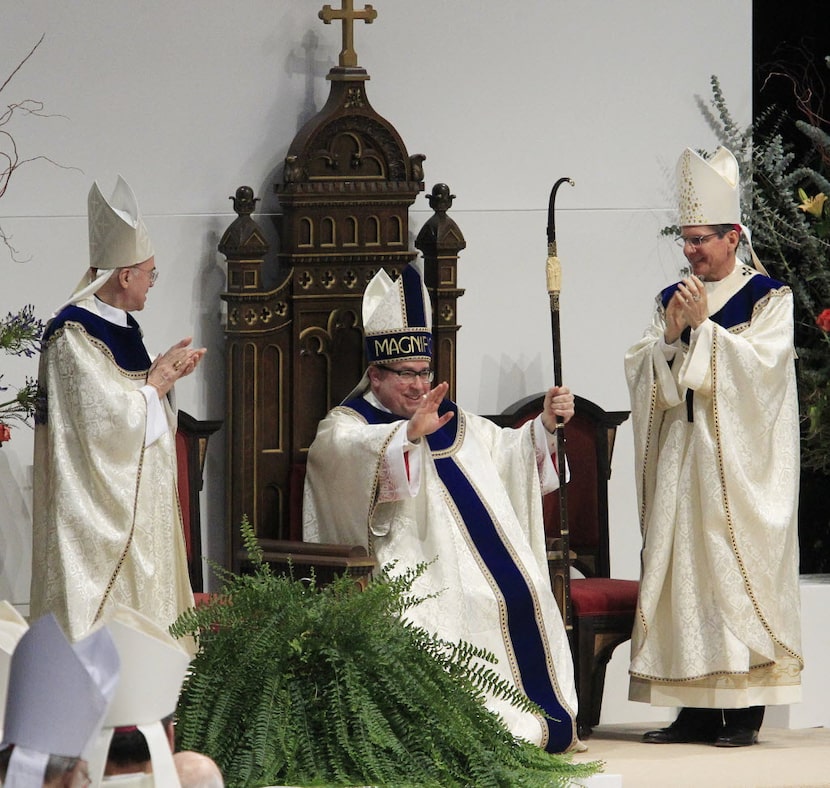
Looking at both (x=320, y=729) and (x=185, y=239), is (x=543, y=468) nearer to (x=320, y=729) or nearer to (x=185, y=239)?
(x=185, y=239)

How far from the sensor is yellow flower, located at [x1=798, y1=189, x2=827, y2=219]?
7254 mm

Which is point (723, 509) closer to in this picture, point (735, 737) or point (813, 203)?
point (735, 737)

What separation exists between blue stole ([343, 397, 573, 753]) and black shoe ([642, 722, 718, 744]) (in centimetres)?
51

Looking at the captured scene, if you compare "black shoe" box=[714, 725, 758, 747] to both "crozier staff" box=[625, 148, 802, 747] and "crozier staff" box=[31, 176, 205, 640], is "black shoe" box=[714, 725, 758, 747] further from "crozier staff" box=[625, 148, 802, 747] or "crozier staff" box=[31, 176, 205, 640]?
"crozier staff" box=[31, 176, 205, 640]

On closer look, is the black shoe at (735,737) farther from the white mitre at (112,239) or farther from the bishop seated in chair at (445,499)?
the white mitre at (112,239)

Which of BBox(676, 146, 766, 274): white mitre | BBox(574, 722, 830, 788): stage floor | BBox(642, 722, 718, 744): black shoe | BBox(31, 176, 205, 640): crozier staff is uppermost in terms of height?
BBox(676, 146, 766, 274): white mitre

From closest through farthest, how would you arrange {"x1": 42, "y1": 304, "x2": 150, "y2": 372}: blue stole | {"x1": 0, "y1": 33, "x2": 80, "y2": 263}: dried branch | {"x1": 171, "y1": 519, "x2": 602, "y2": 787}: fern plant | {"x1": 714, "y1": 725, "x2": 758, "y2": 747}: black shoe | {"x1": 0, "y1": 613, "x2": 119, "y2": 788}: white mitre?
{"x1": 0, "y1": 613, "x2": 119, "y2": 788}: white mitre < {"x1": 171, "y1": 519, "x2": 602, "y2": 787}: fern plant < {"x1": 42, "y1": 304, "x2": 150, "y2": 372}: blue stole < {"x1": 714, "y1": 725, "x2": 758, "y2": 747}: black shoe < {"x1": 0, "y1": 33, "x2": 80, "y2": 263}: dried branch

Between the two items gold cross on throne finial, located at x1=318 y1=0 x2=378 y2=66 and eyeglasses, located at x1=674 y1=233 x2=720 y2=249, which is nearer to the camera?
eyeglasses, located at x1=674 y1=233 x2=720 y2=249

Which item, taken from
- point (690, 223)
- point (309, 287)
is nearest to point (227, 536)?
point (309, 287)

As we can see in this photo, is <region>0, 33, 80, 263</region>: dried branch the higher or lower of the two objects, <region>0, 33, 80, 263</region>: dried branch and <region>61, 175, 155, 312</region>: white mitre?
the higher

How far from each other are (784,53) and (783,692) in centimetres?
381

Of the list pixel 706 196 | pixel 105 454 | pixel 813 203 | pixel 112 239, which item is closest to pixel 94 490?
pixel 105 454

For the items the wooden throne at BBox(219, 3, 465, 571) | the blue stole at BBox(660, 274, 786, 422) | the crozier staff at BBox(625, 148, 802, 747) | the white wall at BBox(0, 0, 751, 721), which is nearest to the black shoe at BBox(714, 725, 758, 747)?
the crozier staff at BBox(625, 148, 802, 747)

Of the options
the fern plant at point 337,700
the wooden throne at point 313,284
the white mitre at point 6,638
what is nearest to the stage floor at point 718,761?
the wooden throne at point 313,284
